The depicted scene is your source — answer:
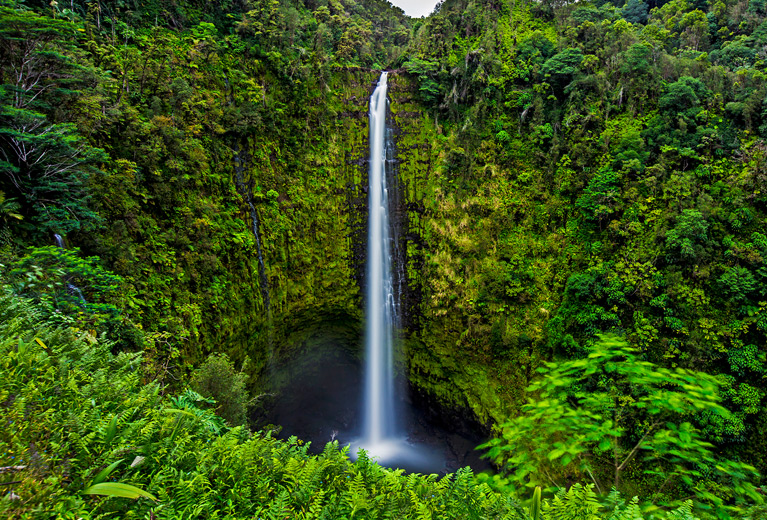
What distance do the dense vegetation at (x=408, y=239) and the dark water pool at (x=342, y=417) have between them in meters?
1.41

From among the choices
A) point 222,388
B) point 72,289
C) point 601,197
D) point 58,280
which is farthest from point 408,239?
point 58,280

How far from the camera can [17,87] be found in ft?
17.9

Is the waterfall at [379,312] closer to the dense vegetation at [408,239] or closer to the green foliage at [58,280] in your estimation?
the dense vegetation at [408,239]

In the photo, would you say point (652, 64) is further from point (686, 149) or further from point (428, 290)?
point (428, 290)

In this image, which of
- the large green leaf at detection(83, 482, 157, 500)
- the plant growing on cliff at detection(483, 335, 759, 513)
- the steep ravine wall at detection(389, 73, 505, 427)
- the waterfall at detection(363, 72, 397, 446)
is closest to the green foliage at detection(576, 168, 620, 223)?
the steep ravine wall at detection(389, 73, 505, 427)

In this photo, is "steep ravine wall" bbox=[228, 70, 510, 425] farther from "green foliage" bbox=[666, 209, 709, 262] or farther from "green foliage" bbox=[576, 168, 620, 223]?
"green foliage" bbox=[666, 209, 709, 262]

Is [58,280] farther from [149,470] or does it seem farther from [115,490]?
[115,490]

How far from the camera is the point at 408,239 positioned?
15680 mm

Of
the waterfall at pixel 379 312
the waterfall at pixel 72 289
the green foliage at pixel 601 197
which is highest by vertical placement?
the green foliage at pixel 601 197

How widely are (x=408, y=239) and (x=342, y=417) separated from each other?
363 inches

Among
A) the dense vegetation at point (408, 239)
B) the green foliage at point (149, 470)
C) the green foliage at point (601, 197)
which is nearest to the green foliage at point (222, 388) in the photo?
the dense vegetation at point (408, 239)

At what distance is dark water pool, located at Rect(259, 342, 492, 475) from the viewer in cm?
1290

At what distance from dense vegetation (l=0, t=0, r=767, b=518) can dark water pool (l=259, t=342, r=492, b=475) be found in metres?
1.41

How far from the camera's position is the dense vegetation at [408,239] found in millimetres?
2229
